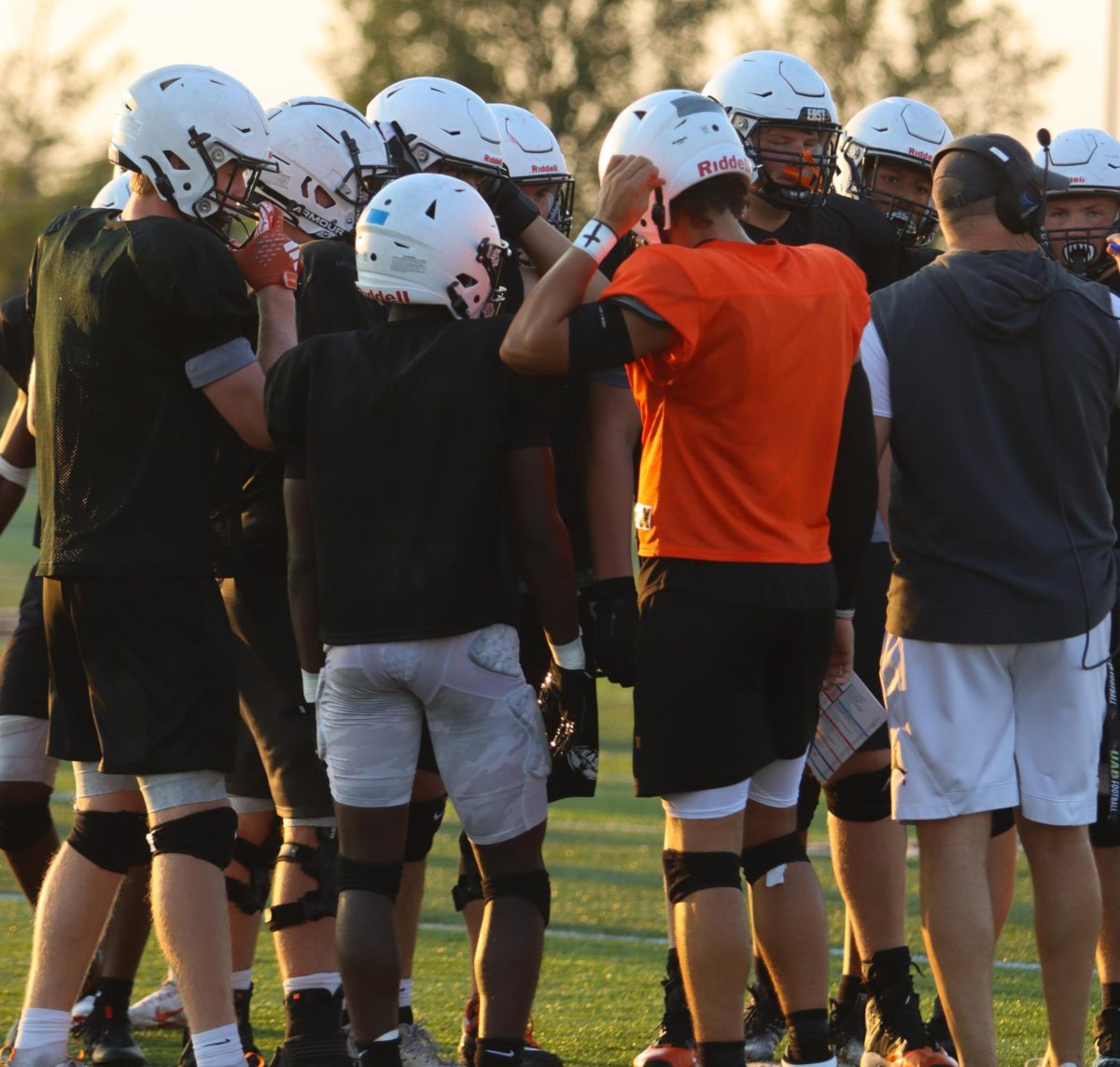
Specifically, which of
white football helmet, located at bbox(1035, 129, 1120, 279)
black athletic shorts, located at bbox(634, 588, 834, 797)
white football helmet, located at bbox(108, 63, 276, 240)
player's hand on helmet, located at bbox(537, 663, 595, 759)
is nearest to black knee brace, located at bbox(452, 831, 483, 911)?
player's hand on helmet, located at bbox(537, 663, 595, 759)

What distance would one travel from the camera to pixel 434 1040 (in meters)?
5.29

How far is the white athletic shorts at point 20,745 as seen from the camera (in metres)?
5.30

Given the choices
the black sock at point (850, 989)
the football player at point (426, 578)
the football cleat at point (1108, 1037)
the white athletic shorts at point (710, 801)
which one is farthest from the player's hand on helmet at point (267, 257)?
the football cleat at point (1108, 1037)

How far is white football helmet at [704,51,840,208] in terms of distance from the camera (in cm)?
539

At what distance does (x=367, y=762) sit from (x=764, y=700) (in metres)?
0.88

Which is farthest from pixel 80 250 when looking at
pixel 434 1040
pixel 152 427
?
pixel 434 1040

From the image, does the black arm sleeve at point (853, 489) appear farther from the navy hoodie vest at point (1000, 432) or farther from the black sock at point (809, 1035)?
the black sock at point (809, 1035)

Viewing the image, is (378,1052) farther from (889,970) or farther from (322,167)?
(322,167)

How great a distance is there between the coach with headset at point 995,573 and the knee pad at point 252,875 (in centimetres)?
170

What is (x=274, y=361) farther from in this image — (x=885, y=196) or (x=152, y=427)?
(x=885, y=196)

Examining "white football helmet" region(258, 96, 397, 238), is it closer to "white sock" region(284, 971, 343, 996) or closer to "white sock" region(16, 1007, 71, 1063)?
"white sock" region(284, 971, 343, 996)

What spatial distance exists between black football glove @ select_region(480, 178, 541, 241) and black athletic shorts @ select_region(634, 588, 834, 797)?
45.0 inches

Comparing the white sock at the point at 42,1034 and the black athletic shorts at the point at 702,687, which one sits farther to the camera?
the white sock at the point at 42,1034

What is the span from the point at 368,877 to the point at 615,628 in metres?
0.78
